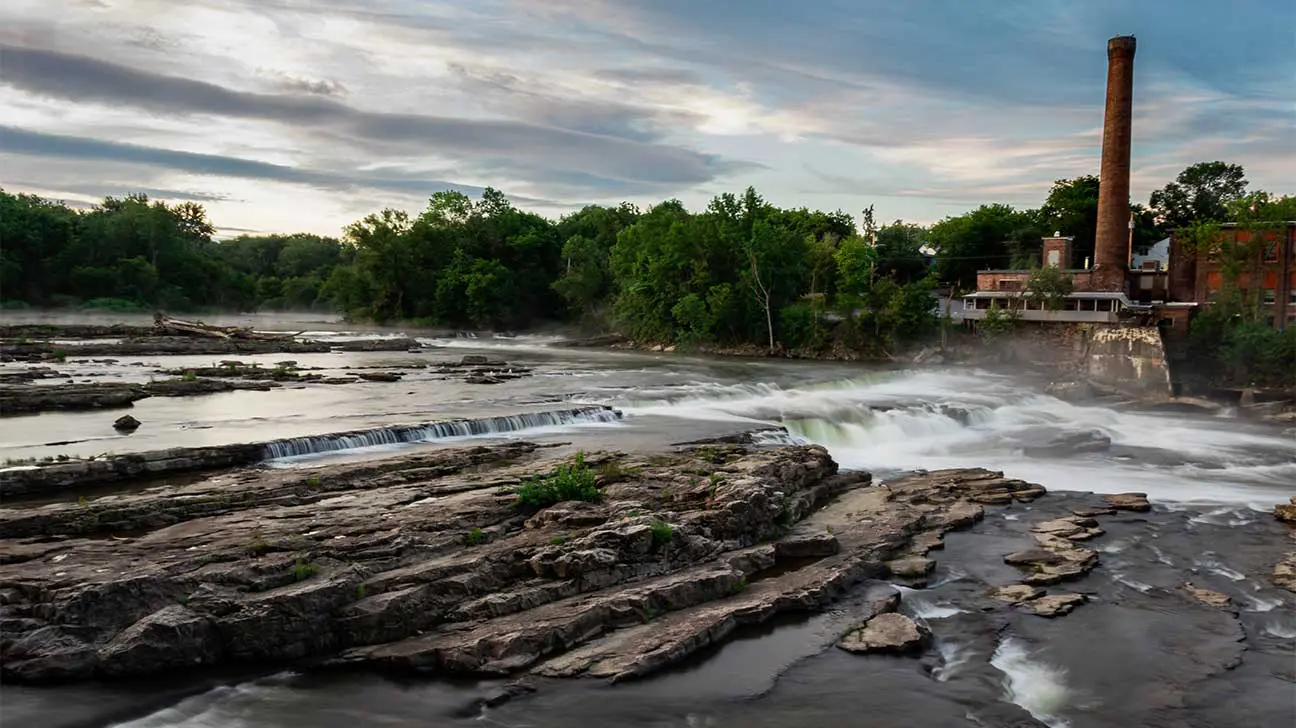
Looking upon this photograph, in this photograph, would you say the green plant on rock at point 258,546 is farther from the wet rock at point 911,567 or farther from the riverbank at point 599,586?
the wet rock at point 911,567

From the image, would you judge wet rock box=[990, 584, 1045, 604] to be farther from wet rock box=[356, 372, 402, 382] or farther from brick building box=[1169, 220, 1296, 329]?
brick building box=[1169, 220, 1296, 329]

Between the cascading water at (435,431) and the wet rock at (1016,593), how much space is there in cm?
1411

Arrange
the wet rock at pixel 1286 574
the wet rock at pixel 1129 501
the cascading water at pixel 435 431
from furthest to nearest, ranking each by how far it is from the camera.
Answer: the cascading water at pixel 435 431 < the wet rock at pixel 1129 501 < the wet rock at pixel 1286 574

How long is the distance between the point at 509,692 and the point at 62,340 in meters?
49.3

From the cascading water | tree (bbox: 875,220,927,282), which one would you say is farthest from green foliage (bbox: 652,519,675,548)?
tree (bbox: 875,220,927,282)

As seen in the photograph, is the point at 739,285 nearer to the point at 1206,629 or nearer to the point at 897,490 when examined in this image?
the point at 897,490

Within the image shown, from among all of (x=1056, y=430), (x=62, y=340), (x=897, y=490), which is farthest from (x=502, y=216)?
(x=897, y=490)

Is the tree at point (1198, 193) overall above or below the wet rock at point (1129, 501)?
above

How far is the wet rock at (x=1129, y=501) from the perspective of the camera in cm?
1809

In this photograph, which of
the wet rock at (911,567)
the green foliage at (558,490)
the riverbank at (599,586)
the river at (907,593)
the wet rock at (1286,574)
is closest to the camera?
the river at (907,593)

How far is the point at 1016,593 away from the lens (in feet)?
42.0

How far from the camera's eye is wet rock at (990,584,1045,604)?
1259 centimetres

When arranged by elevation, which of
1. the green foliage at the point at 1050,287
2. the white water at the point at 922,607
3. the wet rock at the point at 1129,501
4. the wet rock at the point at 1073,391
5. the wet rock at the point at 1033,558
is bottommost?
the white water at the point at 922,607

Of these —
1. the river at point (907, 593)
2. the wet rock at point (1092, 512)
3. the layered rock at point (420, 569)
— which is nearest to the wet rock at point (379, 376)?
the river at point (907, 593)
